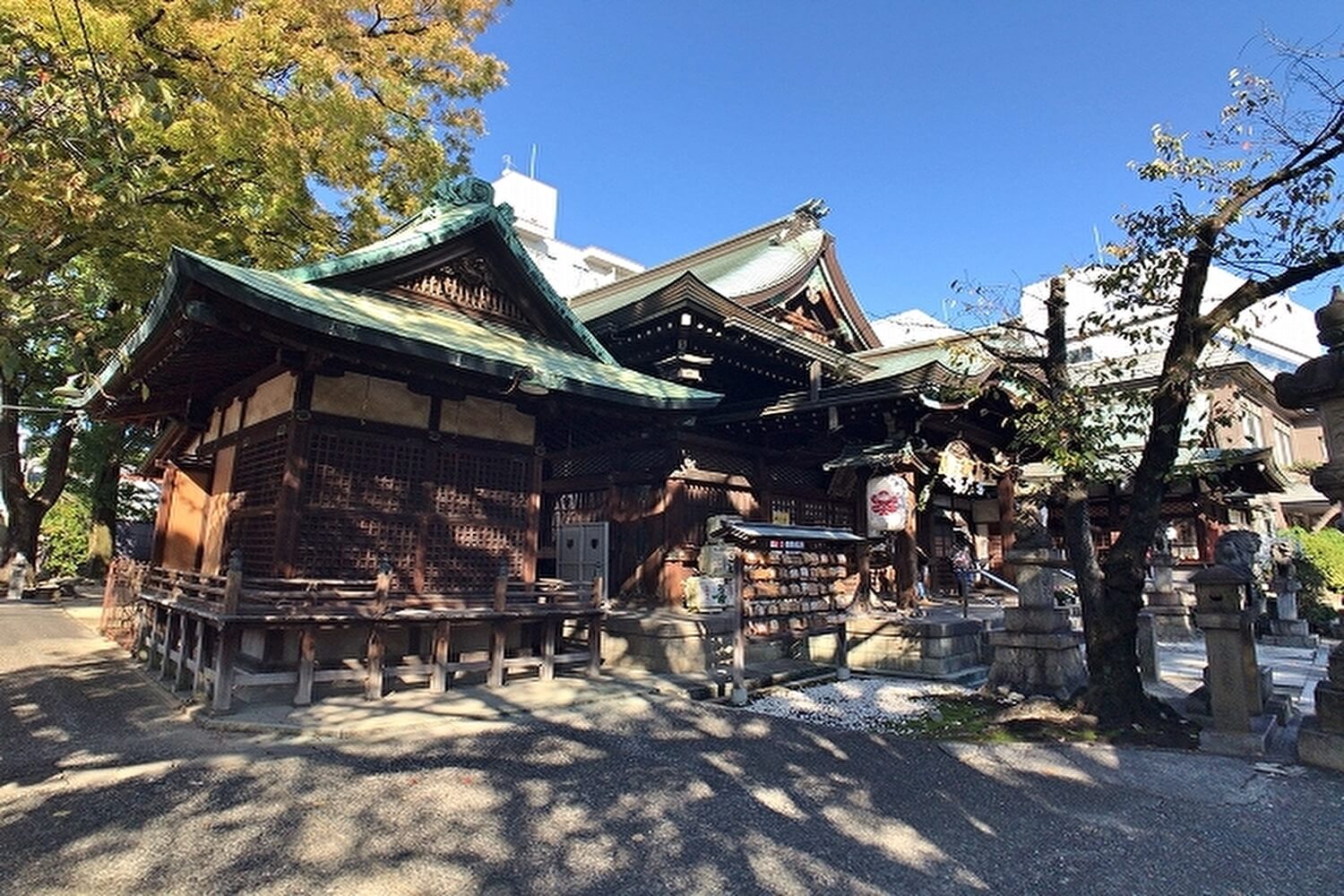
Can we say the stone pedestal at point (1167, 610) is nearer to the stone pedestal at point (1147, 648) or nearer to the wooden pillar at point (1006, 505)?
the wooden pillar at point (1006, 505)

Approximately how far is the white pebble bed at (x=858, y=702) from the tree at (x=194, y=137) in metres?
8.00

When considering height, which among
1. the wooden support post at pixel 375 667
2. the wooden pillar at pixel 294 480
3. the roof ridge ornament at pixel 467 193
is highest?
the roof ridge ornament at pixel 467 193

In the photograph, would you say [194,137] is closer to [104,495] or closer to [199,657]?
[199,657]

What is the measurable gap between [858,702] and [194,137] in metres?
14.2

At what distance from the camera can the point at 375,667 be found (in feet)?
27.1

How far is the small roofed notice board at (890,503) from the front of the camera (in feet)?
46.1

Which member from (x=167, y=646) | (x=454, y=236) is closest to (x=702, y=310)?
(x=454, y=236)

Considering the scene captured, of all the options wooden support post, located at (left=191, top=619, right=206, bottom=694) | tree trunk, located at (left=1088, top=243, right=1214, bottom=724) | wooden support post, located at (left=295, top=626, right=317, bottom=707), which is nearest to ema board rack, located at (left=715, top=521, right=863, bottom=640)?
tree trunk, located at (left=1088, top=243, right=1214, bottom=724)

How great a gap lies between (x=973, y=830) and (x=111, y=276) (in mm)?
16725


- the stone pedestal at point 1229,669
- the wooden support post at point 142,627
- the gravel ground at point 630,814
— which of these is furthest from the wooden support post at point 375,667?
the stone pedestal at point 1229,669

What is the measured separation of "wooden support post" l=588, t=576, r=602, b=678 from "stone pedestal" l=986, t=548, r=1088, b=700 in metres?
5.59

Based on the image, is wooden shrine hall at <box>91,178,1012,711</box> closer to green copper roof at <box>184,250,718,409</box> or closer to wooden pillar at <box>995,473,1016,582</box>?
green copper roof at <box>184,250,718,409</box>

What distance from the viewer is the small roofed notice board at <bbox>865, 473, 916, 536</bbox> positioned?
14.0 m

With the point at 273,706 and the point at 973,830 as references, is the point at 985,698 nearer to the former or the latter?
the point at 973,830
